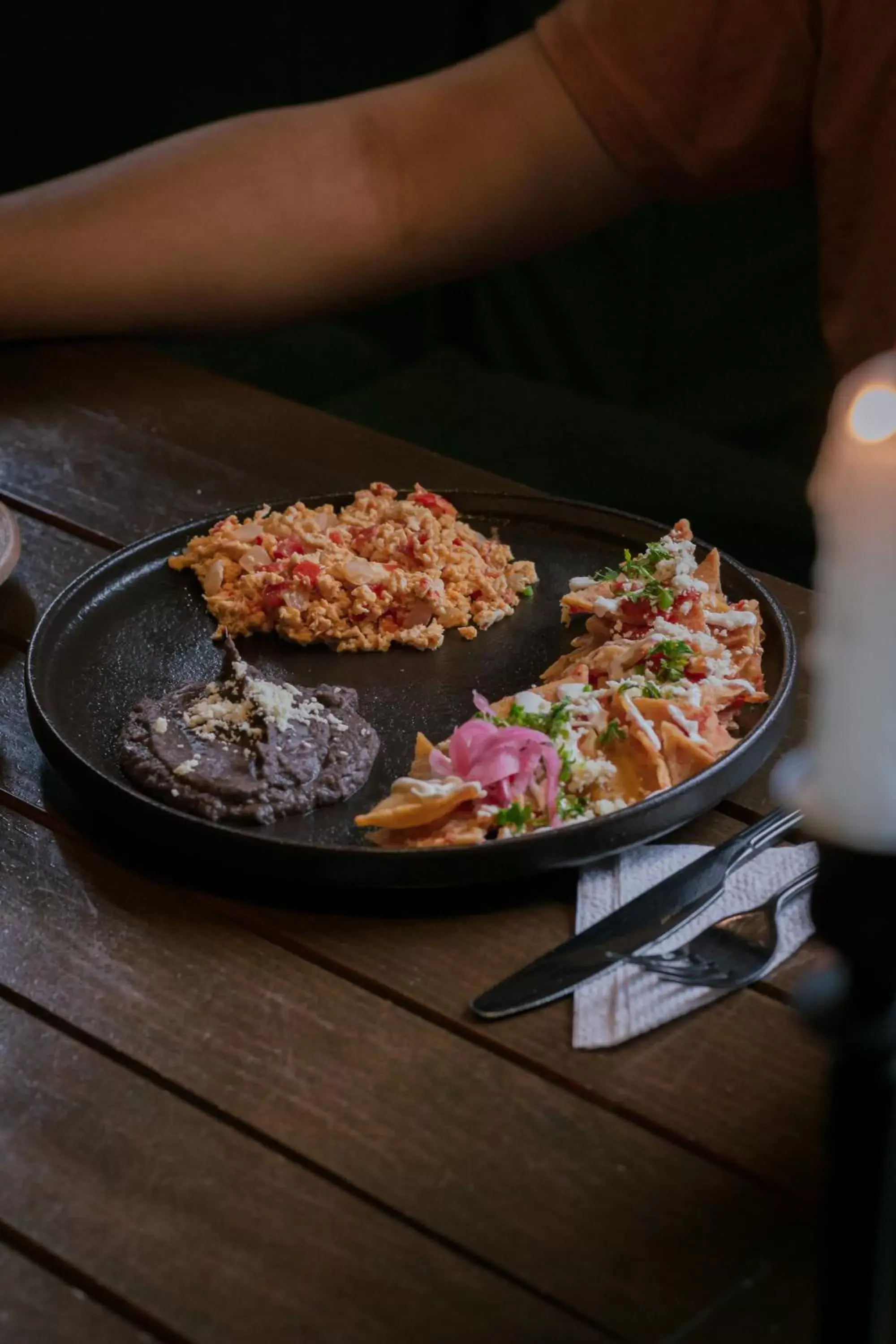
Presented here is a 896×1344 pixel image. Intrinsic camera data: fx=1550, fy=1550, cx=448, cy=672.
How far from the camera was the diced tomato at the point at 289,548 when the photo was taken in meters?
1.11

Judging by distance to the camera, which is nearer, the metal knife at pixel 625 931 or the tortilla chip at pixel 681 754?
the metal knife at pixel 625 931

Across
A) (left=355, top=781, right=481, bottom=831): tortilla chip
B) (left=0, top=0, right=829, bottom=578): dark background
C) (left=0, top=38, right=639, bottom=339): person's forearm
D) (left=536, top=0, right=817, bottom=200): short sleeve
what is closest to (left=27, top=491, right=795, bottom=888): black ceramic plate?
(left=355, top=781, right=481, bottom=831): tortilla chip

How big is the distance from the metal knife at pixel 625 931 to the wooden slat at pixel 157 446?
1.76 ft

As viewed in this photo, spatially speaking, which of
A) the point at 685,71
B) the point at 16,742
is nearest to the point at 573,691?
the point at 16,742

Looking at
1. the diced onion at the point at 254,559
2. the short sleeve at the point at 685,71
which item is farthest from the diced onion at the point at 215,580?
the short sleeve at the point at 685,71

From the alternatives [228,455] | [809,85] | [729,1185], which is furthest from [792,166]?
[729,1185]

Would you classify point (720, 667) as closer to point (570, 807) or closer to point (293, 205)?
point (570, 807)

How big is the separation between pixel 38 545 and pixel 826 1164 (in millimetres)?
942

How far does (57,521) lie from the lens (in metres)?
1.25

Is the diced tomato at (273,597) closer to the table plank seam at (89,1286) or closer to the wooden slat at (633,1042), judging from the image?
the wooden slat at (633,1042)

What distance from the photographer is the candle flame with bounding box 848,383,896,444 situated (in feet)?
1.06

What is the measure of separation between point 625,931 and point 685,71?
107cm

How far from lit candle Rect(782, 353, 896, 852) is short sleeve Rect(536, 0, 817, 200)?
129cm

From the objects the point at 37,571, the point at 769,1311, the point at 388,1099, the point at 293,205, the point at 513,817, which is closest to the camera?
the point at 769,1311
